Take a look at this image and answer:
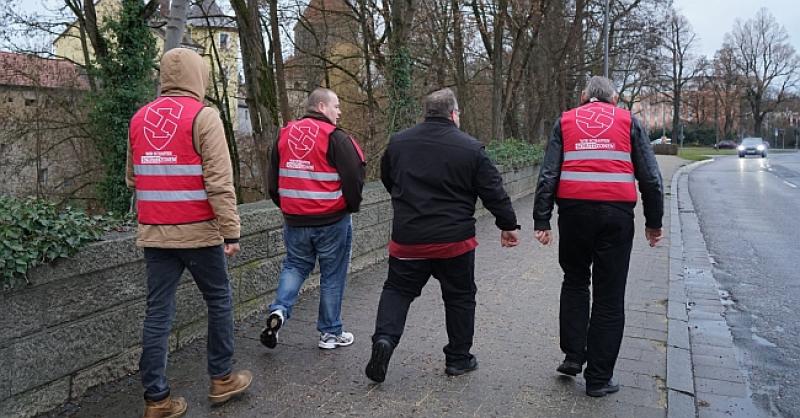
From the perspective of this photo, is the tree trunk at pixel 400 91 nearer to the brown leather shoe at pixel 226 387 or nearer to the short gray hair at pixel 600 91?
the short gray hair at pixel 600 91

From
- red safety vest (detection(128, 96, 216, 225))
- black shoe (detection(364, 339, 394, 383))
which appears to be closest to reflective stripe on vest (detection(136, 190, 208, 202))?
red safety vest (detection(128, 96, 216, 225))

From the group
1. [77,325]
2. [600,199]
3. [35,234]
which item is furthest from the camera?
[600,199]

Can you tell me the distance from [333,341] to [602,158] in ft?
7.41

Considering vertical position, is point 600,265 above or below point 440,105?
below

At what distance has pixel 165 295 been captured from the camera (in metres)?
3.74

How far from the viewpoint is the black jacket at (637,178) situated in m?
4.13

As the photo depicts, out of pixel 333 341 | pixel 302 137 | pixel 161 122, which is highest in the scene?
pixel 161 122

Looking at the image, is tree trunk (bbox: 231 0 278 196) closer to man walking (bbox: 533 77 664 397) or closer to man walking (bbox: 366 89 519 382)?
man walking (bbox: 366 89 519 382)

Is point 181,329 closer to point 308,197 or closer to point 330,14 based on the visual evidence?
point 308,197

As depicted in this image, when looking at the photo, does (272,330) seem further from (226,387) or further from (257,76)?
(257,76)

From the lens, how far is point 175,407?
12.3ft

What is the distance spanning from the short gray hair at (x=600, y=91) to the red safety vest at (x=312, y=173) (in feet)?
5.27

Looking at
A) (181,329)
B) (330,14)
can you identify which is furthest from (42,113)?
(181,329)

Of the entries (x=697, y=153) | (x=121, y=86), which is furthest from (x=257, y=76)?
(x=697, y=153)
